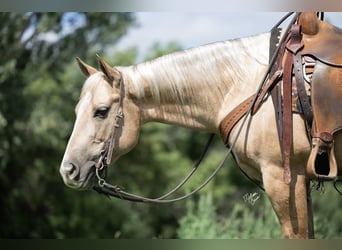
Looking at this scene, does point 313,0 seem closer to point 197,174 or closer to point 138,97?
point 138,97

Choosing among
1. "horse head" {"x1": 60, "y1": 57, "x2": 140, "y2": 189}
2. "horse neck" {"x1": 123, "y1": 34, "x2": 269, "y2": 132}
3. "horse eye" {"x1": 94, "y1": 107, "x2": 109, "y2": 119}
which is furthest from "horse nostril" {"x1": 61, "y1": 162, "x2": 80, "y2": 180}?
"horse neck" {"x1": 123, "y1": 34, "x2": 269, "y2": 132}

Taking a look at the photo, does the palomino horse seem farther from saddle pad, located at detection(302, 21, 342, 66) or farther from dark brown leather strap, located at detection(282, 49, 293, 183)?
saddle pad, located at detection(302, 21, 342, 66)

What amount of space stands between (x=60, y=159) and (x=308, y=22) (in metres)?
11.5

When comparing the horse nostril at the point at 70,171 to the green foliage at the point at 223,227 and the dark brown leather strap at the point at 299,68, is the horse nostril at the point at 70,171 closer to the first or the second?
the dark brown leather strap at the point at 299,68

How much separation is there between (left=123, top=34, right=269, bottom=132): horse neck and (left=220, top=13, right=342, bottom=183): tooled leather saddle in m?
0.20

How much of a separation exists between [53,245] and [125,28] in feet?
33.3

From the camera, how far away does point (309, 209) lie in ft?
11.4

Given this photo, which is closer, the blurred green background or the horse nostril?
the horse nostril

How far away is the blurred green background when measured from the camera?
26.9 ft

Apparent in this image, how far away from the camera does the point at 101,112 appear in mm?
3539

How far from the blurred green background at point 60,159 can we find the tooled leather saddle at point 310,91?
2.10 meters

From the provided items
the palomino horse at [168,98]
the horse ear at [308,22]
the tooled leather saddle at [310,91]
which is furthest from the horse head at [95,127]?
the horse ear at [308,22]

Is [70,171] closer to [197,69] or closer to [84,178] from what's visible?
[84,178]

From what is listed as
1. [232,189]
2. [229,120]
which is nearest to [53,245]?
[229,120]
